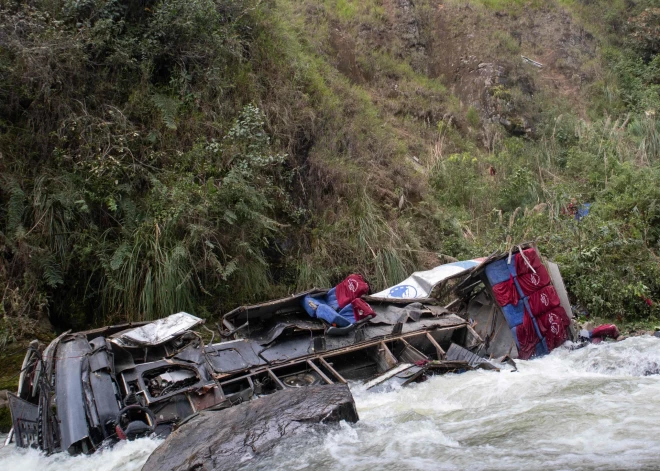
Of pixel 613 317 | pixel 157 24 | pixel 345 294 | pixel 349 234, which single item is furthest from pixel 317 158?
pixel 613 317

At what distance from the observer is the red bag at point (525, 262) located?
7.96 m

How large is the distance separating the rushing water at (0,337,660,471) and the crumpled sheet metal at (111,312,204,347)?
1.52 meters

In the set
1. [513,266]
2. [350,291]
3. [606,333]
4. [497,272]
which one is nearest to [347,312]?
[350,291]

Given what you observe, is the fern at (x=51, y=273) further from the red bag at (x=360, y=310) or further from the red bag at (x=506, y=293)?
the red bag at (x=506, y=293)

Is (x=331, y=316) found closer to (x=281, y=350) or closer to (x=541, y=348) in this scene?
(x=281, y=350)

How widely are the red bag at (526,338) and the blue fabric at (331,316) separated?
2395mm

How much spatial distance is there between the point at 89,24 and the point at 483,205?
32.2 feet

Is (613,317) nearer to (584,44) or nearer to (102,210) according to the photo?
(102,210)

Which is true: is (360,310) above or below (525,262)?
above

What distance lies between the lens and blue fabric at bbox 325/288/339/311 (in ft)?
25.7

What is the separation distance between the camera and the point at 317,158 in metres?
11.8

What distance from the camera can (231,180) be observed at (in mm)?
9211

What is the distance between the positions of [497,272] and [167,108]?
6.17m

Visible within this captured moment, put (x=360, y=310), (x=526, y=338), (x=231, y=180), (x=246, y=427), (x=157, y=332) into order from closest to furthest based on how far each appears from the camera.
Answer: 1. (x=246, y=427)
2. (x=157, y=332)
3. (x=360, y=310)
4. (x=526, y=338)
5. (x=231, y=180)
